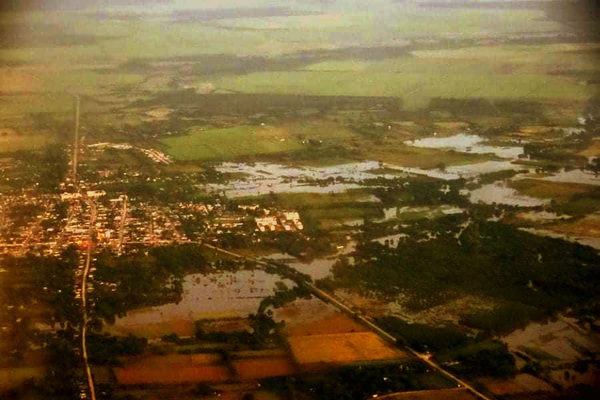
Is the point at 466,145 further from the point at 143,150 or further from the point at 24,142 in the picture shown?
the point at 24,142

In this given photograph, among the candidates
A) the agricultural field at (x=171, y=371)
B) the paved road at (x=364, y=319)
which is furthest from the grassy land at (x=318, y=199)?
the agricultural field at (x=171, y=371)

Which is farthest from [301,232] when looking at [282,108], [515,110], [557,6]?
[557,6]

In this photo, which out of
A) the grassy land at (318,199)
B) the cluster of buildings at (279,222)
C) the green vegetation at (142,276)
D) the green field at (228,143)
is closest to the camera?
the green vegetation at (142,276)

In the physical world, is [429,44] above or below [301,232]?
above

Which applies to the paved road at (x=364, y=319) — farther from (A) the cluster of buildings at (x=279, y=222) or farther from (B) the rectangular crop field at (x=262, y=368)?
(B) the rectangular crop field at (x=262, y=368)

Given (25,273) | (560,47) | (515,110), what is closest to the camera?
(25,273)

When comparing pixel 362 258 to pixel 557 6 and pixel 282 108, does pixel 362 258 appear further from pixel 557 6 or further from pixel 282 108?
pixel 557 6

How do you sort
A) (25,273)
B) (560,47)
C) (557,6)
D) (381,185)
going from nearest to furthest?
(25,273) → (381,185) → (560,47) → (557,6)
